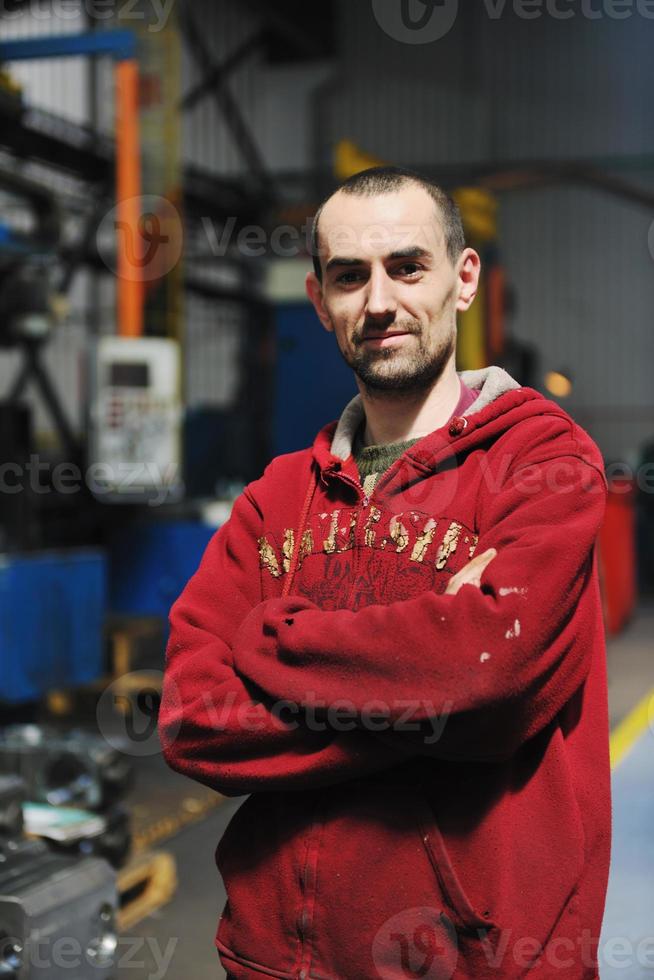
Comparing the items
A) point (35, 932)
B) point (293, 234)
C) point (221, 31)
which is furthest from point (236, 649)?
point (221, 31)

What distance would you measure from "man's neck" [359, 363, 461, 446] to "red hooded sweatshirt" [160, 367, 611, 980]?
0.06 metres

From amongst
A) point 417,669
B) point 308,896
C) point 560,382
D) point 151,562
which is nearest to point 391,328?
point 417,669

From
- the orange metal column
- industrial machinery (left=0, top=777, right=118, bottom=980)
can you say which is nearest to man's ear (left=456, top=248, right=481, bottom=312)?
industrial machinery (left=0, top=777, right=118, bottom=980)

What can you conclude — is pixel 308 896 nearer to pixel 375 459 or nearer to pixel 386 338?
pixel 375 459

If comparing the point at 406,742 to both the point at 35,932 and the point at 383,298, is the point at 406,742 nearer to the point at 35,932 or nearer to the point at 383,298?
the point at 383,298

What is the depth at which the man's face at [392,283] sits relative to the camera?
51.0 inches

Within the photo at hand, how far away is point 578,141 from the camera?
11961 millimetres

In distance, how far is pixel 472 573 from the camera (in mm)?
1189

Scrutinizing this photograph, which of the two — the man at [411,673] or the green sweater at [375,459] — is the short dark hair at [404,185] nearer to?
the man at [411,673]

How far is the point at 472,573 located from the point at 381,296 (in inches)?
13.9

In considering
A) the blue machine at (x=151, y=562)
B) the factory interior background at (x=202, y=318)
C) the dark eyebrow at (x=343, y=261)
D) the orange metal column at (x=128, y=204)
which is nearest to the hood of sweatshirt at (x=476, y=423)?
the dark eyebrow at (x=343, y=261)

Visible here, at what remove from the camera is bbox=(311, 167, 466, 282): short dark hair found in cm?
131

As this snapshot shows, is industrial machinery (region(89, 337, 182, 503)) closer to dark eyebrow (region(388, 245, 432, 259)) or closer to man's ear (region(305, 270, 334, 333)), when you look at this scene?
man's ear (region(305, 270, 334, 333))

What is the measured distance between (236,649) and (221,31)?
1251 cm
